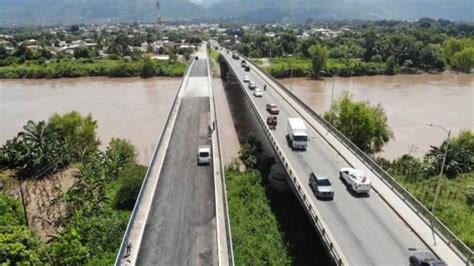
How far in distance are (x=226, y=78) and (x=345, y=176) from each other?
6847 cm

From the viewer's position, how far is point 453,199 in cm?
3369

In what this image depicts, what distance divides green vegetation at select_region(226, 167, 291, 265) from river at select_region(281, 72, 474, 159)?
1959 cm

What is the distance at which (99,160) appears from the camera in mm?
38219

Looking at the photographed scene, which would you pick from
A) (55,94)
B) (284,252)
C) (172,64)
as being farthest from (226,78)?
(284,252)

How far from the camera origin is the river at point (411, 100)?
5209cm

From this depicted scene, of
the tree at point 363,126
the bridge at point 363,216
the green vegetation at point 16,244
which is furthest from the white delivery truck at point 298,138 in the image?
the green vegetation at point 16,244

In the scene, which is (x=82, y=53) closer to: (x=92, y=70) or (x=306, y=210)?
(x=92, y=70)

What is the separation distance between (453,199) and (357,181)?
12.9m

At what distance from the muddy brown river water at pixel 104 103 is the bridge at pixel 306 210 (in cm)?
1660

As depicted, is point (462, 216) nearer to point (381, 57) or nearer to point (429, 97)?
point (429, 97)

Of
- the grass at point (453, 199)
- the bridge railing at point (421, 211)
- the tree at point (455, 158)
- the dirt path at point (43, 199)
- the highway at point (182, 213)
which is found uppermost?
the bridge railing at point (421, 211)

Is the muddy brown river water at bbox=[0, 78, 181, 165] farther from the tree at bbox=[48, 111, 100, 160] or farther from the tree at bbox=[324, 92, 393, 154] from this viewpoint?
the tree at bbox=[324, 92, 393, 154]

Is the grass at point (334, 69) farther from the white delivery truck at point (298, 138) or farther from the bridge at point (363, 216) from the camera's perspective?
the bridge at point (363, 216)

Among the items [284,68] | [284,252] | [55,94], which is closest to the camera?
[284,252]
